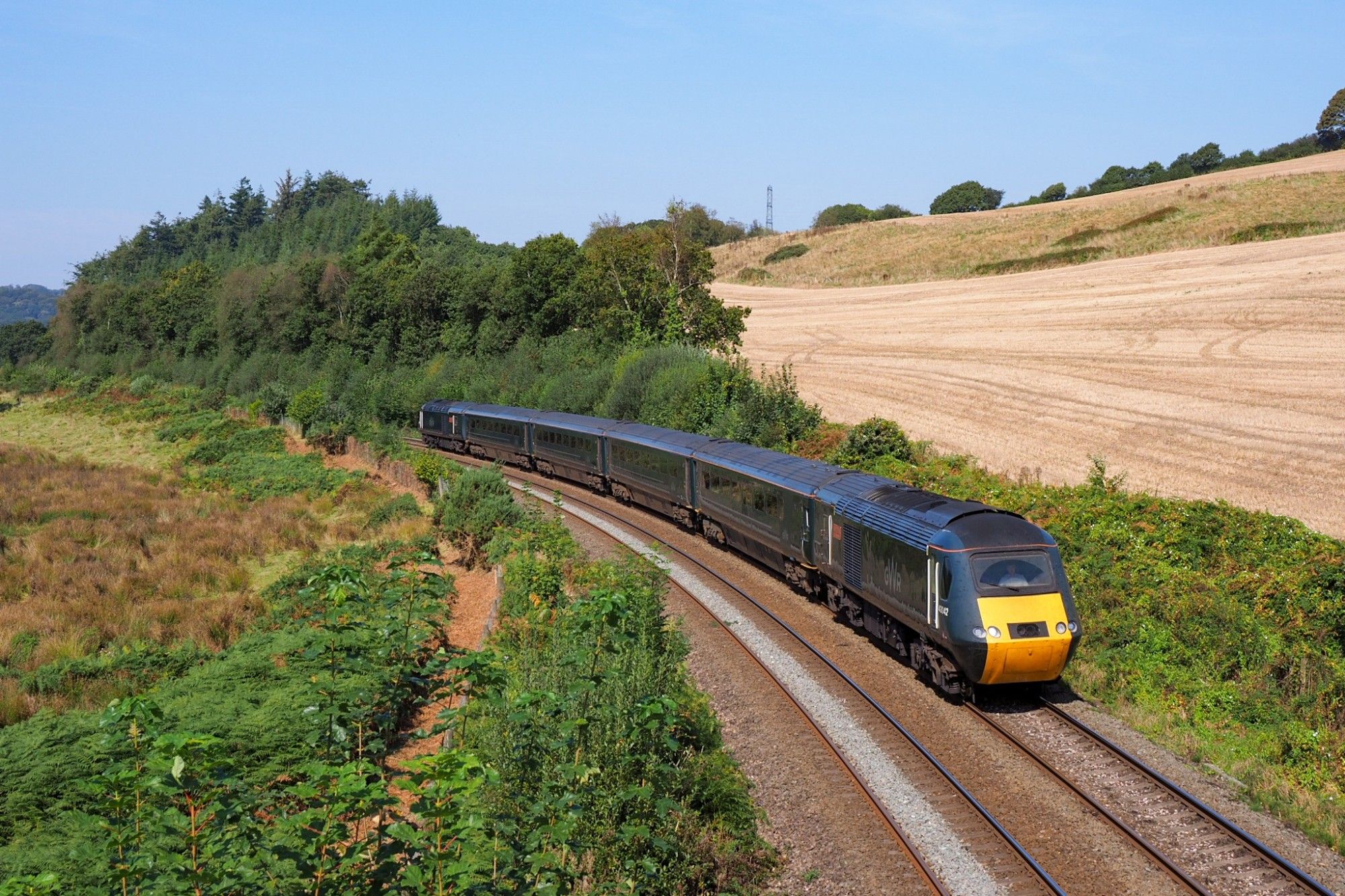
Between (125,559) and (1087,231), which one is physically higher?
(1087,231)

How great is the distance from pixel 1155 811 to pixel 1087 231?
62.8 m

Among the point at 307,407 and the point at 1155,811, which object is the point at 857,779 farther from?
the point at 307,407

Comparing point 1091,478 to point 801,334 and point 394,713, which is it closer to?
point 394,713

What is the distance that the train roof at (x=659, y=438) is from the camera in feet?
97.1

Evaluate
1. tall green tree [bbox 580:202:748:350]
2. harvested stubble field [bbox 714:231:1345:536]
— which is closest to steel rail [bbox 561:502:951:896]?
harvested stubble field [bbox 714:231:1345:536]

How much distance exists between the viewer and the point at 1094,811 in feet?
40.7

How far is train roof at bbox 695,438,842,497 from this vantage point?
22.1 meters

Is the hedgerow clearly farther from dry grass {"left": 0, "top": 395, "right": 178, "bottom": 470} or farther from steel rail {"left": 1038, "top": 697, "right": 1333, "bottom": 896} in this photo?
dry grass {"left": 0, "top": 395, "right": 178, "bottom": 470}

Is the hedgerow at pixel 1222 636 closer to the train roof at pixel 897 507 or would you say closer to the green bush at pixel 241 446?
the train roof at pixel 897 507

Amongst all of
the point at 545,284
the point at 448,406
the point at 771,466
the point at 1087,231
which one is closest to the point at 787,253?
the point at 1087,231

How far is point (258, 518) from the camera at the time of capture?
36.7 meters

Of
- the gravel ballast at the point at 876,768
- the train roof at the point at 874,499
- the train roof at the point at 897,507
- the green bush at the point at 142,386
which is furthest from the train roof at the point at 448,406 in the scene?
the green bush at the point at 142,386

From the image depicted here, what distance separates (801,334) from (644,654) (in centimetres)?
4491

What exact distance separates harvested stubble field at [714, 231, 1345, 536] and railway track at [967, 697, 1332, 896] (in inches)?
451
